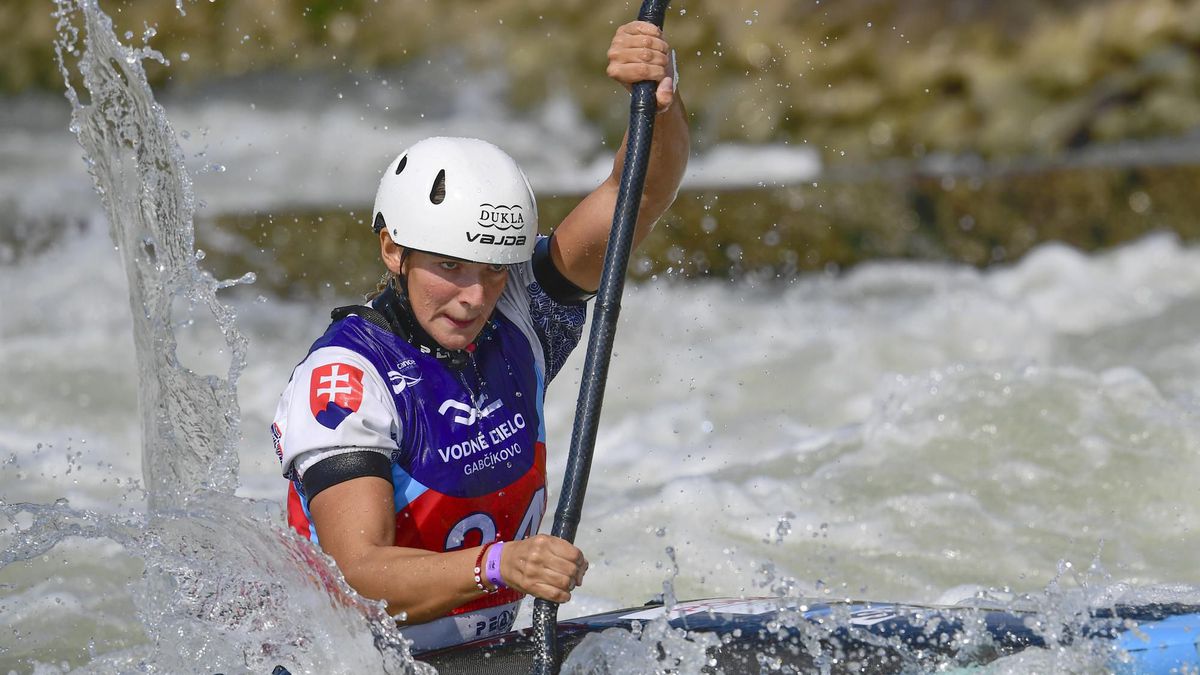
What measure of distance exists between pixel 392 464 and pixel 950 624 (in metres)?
1.34

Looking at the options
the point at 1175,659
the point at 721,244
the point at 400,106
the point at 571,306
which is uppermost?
the point at 400,106

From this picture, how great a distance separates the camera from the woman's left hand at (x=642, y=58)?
3.23m

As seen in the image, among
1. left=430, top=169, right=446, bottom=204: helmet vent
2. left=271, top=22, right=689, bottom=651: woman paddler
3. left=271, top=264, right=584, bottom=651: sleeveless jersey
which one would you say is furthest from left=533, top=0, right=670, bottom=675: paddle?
left=430, top=169, right=446, bottom=204: helmet vent

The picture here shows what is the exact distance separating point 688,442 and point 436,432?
3.82 meters

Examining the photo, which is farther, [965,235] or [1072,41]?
[1072,41]

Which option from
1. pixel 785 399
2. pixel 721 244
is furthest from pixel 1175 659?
pixel 721 244

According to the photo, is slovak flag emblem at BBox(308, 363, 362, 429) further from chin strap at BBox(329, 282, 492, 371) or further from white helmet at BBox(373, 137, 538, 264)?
white helmet at BBox(373, 137, 538, 264)

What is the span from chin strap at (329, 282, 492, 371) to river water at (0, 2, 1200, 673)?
1.63 feet

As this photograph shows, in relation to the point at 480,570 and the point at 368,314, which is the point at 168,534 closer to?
the point at 368,314

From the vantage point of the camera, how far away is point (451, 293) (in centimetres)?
316

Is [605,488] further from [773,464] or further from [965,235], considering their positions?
[965,235]

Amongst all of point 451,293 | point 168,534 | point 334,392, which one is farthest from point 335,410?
point 168,534

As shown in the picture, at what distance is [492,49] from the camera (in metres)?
14.6

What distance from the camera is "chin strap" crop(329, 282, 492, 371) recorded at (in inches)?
126
